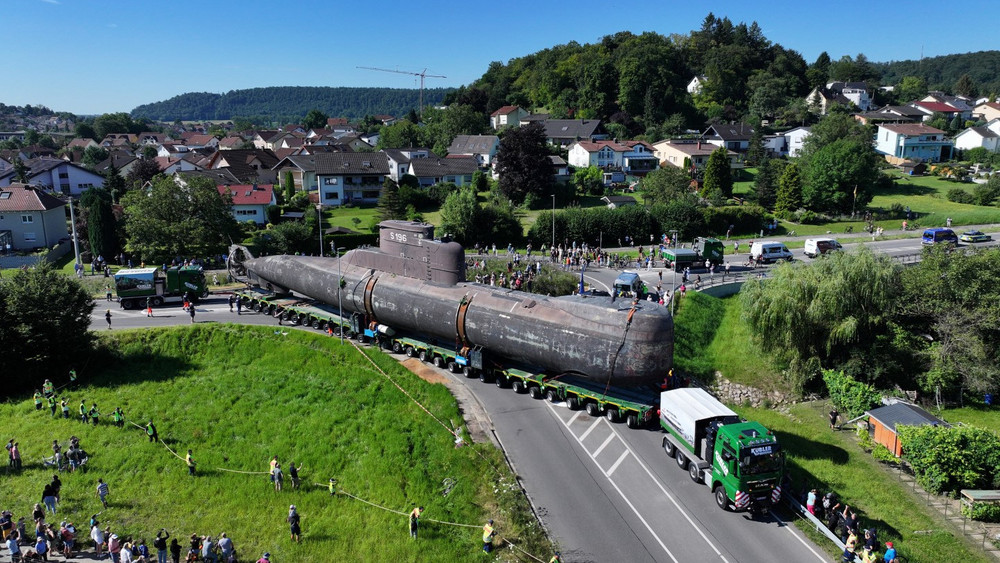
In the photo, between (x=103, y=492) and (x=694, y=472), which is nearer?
(x=694, y=472)

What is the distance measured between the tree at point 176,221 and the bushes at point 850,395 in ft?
167

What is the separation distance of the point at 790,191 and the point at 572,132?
Answer: 4794 centimetres

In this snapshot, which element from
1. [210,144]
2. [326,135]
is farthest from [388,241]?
[210,144]

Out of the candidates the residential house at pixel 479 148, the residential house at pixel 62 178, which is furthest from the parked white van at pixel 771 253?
the residential house at pixel 62 178

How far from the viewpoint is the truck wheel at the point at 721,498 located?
74.8 feet

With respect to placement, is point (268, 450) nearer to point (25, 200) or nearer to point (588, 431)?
point (588, 431)

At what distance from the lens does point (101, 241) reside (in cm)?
6388

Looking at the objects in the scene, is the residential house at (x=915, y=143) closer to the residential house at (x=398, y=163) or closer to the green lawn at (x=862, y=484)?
the residential house at (x=398, y=163)

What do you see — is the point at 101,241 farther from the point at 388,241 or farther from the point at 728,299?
the point at 728,299

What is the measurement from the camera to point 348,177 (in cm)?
8900

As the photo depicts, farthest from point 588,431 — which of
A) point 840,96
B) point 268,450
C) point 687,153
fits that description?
point 840,96

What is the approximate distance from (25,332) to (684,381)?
36.4m

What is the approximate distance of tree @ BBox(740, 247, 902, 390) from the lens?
118 feet

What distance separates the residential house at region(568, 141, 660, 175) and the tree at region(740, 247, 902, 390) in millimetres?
62944
